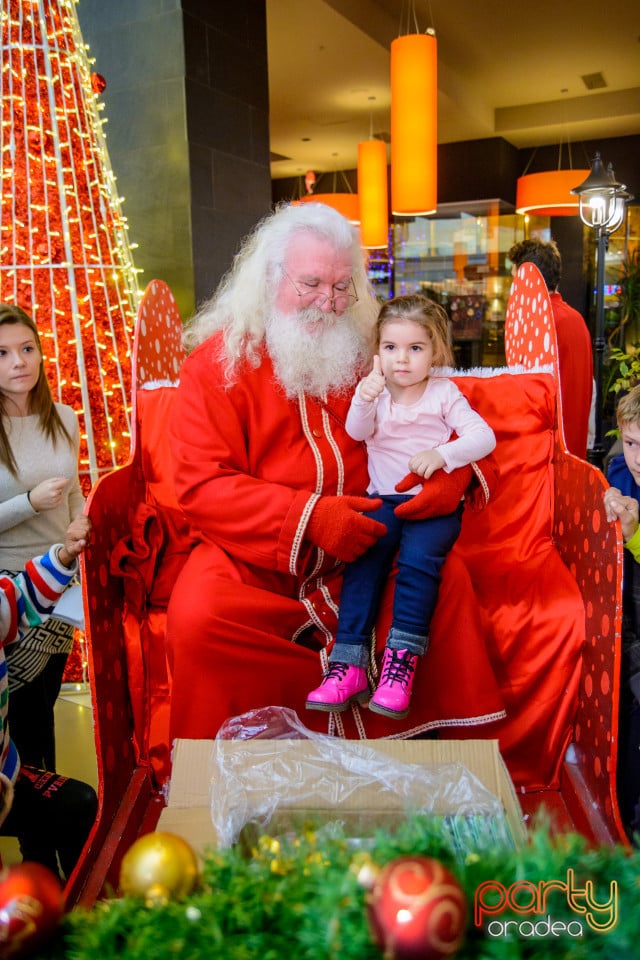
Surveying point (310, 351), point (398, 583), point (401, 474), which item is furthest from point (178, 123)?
point (398, 583)

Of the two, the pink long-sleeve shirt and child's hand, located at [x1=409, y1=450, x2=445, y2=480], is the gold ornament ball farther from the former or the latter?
the pink long-sleeve shirt

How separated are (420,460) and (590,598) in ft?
1.96

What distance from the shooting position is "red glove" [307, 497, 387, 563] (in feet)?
6.58

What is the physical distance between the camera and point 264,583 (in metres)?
2.23

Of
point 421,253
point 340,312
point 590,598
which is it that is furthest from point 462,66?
point 590,598

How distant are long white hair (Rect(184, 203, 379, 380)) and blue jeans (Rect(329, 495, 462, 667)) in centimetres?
64

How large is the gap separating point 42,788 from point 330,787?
31.1 inches

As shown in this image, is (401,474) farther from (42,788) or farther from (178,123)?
(178,123)

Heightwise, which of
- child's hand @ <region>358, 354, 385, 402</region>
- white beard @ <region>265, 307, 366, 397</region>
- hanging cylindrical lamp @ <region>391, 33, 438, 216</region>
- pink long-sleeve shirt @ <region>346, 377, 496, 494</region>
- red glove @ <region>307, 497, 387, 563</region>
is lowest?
red glove @ <region>307, 497, 387, 563</region>

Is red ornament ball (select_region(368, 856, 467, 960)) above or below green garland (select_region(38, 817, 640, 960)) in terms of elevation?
above

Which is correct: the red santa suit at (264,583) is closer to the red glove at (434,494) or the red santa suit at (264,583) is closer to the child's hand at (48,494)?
the red glove at (434,494)

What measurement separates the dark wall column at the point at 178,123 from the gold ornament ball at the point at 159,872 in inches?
154

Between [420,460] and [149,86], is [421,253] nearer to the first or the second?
[149,86]

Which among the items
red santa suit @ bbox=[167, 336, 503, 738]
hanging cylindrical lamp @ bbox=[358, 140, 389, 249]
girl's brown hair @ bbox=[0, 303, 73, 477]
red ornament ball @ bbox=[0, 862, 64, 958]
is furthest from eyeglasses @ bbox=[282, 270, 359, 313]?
hanging cylindrical lamp @ bbox=[358, 140, 389, 249]
